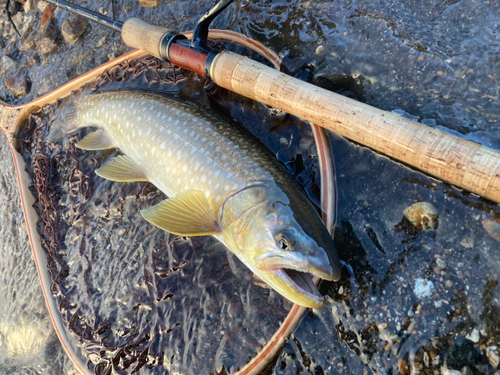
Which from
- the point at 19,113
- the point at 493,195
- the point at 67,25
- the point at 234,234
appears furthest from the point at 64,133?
the point at 493,195

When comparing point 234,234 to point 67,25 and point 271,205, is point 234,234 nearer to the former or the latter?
point 271,205

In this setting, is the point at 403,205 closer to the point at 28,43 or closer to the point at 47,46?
the point at 47,46

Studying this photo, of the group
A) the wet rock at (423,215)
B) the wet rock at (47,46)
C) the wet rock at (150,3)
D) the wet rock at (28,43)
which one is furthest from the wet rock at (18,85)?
the wet rock at (423,215)

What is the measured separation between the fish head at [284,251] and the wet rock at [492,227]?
81 cm

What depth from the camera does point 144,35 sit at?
2.66 m

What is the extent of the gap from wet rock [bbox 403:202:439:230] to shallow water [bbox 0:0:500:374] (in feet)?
0.10

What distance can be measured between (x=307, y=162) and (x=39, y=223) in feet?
9.08

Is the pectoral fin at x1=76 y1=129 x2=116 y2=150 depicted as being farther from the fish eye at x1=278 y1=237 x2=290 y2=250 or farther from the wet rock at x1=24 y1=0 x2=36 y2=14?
the wet rock at x1=24 y1=0 x2=36 y2=14

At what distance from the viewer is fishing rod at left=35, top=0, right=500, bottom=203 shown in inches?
63.3

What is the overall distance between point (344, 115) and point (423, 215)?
28.9 inches

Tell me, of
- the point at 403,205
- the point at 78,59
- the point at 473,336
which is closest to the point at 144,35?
the point at 78,59

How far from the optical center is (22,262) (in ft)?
12.8

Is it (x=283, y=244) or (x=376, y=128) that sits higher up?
(x=376, y=128)

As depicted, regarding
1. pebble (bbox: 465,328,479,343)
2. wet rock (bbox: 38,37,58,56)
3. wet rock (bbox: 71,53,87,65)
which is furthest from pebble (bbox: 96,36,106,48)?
pebble (bbox: 465,328,479,343)
